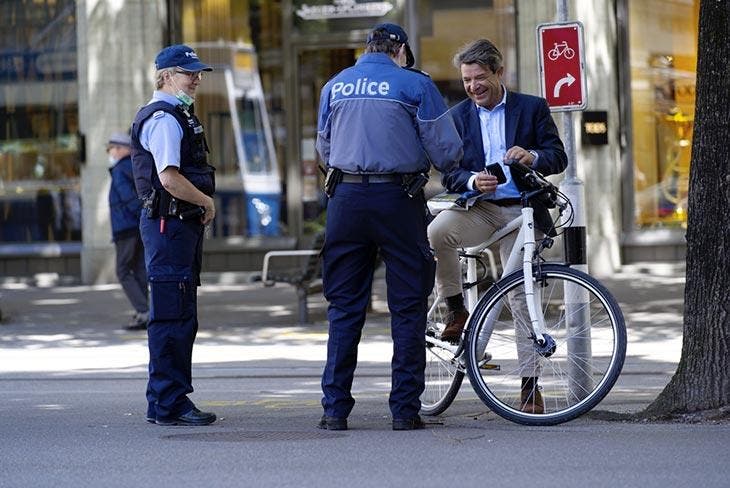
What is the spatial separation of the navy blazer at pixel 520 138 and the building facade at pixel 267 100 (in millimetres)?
9635

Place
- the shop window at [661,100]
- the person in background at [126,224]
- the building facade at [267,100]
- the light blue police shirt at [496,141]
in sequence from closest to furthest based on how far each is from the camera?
the light blue police shirt at [496,141] → the person in background at [126,224] → the building facade at [267,100] → the shop window at [661,100]

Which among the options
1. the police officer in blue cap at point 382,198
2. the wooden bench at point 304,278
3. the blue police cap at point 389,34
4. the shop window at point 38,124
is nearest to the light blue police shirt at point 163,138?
the police officer in blue cap at point 382,198

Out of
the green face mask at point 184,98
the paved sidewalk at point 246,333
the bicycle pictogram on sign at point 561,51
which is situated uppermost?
the bicycle pictogram on sign at point 561,51

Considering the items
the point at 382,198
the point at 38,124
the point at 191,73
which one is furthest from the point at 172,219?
the point at 38,124

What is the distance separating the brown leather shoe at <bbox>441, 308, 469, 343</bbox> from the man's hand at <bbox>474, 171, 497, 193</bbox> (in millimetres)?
724

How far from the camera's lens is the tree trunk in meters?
7.29

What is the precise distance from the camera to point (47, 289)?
58.6 ft

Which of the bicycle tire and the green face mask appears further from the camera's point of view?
the green face mask

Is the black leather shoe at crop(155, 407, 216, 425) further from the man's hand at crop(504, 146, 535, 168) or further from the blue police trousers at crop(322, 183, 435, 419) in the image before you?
the man's hand at crop(504, 146, 535, 168)

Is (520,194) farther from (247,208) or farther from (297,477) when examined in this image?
(247,208)

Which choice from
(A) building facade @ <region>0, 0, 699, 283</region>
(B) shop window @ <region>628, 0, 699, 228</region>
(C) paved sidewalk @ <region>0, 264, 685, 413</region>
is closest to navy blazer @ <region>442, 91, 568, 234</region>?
(C) paved sidewalk @ <region>0, 264, 685, 413</region>

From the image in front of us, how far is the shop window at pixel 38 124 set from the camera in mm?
18422

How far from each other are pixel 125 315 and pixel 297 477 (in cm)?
872

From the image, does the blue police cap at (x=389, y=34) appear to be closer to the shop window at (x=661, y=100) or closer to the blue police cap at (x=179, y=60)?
the blue police cap at (x=179, y=60)
